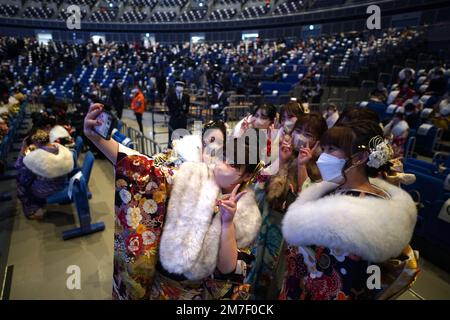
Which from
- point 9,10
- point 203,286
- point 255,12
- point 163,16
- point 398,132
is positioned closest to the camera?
point 203,286

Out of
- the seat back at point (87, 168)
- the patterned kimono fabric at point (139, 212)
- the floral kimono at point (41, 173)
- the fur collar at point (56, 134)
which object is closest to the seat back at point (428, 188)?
the patterned kimono fabric at point (139, 212)

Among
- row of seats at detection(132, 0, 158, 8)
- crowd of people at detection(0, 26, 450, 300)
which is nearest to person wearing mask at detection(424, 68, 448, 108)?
crowd of people at detection(0, 26, 450, 300)

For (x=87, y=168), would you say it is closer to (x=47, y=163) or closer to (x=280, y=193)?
(x=47, y=163)

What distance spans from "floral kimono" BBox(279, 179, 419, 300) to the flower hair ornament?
141mm

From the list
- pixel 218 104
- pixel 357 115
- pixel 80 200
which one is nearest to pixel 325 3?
pixel 218 104

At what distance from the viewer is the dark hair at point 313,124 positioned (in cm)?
173

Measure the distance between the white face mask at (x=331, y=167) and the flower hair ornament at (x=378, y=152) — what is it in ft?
0.35

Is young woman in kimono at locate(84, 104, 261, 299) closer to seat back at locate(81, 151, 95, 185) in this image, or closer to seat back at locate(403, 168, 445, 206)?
seat back at locate(81, 151, 95, 185)

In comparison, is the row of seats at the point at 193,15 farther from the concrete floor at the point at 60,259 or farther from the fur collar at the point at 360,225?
the fur collar at the point at 360,225

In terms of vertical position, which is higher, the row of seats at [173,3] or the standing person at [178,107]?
the row of seats at [173,3]

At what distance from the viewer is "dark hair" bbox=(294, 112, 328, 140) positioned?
5.67 feet

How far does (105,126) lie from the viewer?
1.10 m

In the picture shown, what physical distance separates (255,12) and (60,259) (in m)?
28.7

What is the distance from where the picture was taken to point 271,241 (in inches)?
69.3
